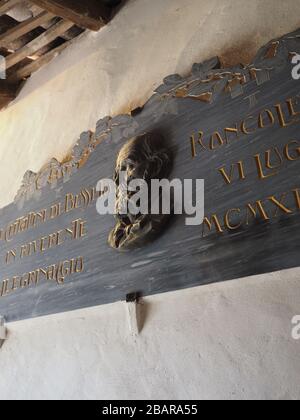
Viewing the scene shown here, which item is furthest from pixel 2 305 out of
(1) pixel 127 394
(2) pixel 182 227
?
(2) pixel 182 227

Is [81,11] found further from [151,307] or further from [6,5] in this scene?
[151,307]

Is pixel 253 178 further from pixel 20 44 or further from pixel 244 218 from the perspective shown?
pixel 20 44

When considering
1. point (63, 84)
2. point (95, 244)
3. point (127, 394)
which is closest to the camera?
point (127, 394)

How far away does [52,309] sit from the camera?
1.80 meters

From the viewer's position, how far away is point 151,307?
1471 mm

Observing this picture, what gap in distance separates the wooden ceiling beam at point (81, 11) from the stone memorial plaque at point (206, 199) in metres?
0.69

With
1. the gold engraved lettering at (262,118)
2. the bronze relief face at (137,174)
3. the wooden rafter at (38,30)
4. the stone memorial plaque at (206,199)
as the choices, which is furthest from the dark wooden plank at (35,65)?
the gold engraved lettering at (262,118)

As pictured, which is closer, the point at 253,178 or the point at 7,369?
the point at 253,178

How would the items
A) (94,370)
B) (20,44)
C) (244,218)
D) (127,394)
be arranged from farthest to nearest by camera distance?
(20,44) → (94,370) → (127,394) → (244,218)

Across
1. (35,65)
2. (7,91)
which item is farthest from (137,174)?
(7,91)

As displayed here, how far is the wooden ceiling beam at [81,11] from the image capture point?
6.87 ft

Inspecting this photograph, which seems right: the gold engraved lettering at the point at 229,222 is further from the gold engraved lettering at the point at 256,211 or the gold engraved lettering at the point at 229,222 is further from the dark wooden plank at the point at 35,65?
the dark wooden plank at the point at 35,65

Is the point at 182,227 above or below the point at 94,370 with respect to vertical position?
above
